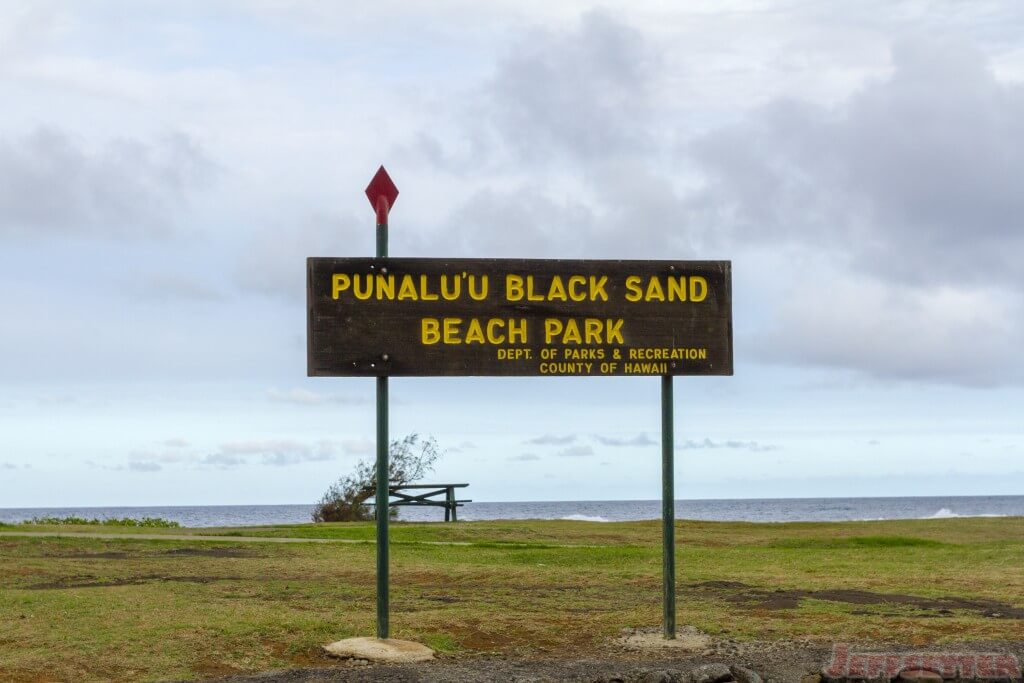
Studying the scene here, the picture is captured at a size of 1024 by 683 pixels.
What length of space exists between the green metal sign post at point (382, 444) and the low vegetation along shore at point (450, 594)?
560 mm

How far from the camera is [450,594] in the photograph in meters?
16.3

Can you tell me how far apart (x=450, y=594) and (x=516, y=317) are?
5.33m

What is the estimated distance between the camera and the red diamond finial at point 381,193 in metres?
→ 12.4

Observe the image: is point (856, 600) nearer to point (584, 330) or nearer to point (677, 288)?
point (677, 288)

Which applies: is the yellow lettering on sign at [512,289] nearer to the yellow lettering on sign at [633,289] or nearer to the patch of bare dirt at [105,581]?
the yellow lettering on sign at [633,289]

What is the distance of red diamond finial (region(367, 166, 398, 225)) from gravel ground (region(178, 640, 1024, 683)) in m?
4.41

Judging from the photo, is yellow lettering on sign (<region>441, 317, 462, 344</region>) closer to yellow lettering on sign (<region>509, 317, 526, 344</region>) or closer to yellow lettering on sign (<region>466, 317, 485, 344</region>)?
yellow lettering on sign (<region>466, 317, 485, 344</region>)

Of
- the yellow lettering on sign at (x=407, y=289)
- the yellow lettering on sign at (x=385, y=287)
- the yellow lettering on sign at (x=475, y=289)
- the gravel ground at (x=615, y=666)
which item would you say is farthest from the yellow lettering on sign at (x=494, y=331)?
the gravel ground at (x=615, y=666)

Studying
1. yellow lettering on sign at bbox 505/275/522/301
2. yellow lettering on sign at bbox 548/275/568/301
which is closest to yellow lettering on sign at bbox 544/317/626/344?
yellow lettering on sign at bbox 548/275/568/301

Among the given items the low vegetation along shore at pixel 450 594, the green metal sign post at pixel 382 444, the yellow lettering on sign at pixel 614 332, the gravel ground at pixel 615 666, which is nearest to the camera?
the gravel ground at pixel 615 666

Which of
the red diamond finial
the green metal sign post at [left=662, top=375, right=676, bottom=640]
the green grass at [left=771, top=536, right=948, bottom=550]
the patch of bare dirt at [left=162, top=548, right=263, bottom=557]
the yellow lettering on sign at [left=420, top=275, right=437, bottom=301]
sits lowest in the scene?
the green grass at [left=771, top=536, right=948, bottom=550]

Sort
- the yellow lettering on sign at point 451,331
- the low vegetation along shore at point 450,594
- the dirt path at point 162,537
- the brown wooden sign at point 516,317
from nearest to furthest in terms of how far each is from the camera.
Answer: the low vegetation along shore at point 450,594
the brown wooden sign at point 516,317
the yellow lettering on sign at point 451,331
the dirt path at point 162,537

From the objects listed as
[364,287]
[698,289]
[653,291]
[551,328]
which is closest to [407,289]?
[364,287]

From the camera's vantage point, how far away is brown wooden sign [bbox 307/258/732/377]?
12.3 m
